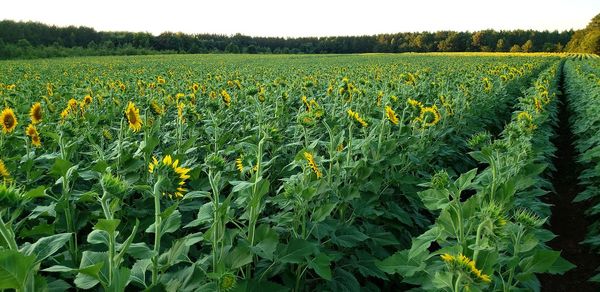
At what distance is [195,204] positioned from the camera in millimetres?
2762

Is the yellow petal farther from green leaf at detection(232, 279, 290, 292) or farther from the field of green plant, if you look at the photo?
green leaf at detection(232, 279, 290, 292)

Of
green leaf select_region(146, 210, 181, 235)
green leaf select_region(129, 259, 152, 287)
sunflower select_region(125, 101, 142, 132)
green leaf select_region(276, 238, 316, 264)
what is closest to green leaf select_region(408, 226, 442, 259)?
green leaf select_region(276, 238, 316, 264)

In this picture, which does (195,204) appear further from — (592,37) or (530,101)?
(592,37)

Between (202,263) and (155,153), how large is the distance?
2.08 meters

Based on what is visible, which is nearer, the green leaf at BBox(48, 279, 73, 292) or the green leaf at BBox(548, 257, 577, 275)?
the green leaf at BBox(48, 279, 73, 292)

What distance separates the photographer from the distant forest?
2324 inches

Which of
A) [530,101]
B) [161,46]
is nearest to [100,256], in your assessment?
[530,101]

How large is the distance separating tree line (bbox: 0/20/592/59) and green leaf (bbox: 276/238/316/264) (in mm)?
56517

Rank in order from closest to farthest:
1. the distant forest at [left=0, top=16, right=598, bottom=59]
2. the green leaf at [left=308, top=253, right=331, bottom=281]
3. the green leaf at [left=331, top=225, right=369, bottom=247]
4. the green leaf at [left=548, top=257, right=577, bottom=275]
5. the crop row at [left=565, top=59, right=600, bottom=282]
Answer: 1. the green leaf at [left=548, top=257, right=577, bottom=275]
2. the green leaf at [left=308, top=253, right=331, bottom=281]
3. the green leaf at [left=331, top=225, right=369, bottom=247]
4. the crop row at [left=565, top=59, right=600, bottom=282]
5. the distant forest at [left=0, top=16, right=598, bottom=59]

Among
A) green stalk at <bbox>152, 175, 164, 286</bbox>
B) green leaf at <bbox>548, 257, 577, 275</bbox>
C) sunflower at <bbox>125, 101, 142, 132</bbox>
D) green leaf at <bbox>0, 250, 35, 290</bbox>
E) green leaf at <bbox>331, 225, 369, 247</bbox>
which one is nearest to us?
green leaf at <bbox>0, 250, 35, 290</bbox>

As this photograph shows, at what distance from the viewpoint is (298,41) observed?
8144 cm

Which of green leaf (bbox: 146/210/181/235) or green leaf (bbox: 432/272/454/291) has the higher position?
→ green leaf (bbox: 146/210/181/235)

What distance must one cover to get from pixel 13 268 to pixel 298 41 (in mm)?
82364

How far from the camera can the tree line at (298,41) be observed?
5909cm
